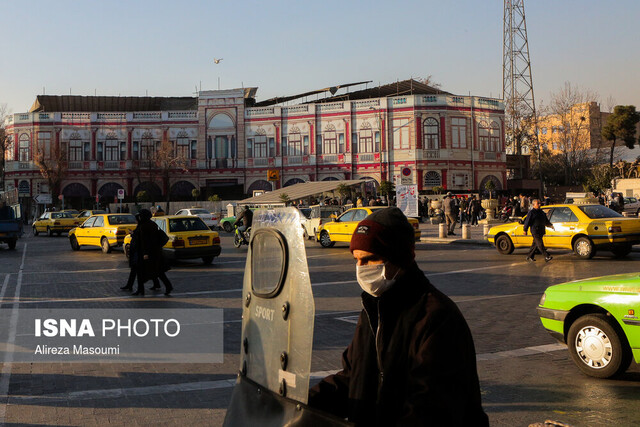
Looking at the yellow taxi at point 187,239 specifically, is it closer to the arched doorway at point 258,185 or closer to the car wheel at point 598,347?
the car wheel at point 598,347

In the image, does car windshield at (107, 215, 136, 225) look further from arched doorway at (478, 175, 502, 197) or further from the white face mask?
arched doorway at (478, 175, 502, 197)

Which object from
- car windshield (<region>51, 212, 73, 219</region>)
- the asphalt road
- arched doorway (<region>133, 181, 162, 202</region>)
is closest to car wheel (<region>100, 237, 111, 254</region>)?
the asphalt road

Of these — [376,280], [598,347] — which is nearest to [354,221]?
[598,347]

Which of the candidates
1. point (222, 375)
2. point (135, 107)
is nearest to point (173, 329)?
point (222, 375)

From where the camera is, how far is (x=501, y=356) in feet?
25.2

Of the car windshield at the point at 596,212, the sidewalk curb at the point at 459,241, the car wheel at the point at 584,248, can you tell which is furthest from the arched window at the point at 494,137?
the car wheel at the point at 584,248

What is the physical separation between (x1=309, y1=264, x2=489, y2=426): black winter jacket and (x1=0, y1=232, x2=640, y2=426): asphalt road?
3199mm

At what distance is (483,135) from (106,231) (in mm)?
43947

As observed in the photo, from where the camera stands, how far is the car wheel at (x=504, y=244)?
20.7 metres

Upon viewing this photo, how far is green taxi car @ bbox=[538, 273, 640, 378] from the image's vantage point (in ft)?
20.7

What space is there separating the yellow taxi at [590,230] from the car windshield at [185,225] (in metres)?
10.1

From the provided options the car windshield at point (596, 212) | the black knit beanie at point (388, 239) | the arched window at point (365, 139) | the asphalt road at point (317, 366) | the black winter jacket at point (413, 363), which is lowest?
the asphalt road at point (317, 366)

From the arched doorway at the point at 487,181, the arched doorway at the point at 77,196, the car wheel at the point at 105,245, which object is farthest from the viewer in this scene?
the arched doorway at the point at 77,196

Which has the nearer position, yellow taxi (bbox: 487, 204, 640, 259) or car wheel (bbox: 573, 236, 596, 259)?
yellow taxi (bbox: 487, 204, 640, 259)
